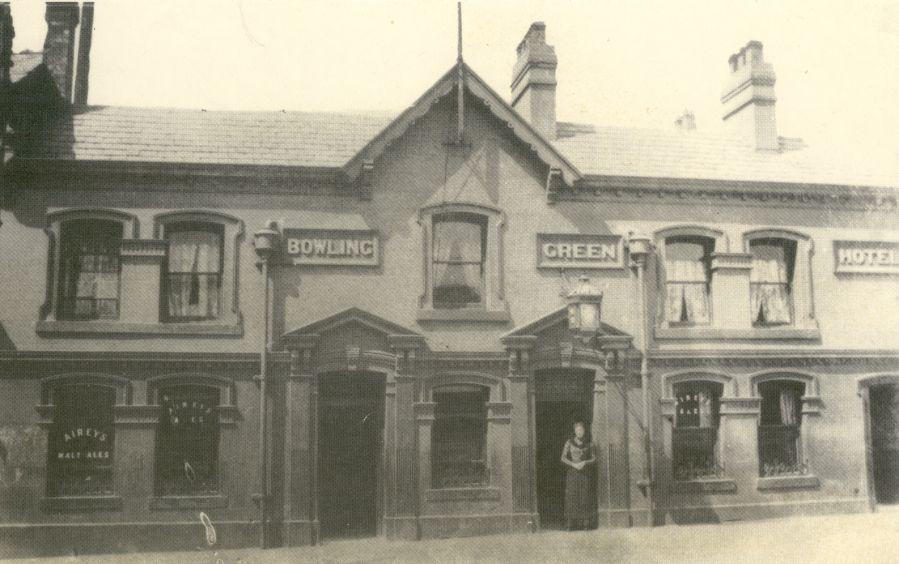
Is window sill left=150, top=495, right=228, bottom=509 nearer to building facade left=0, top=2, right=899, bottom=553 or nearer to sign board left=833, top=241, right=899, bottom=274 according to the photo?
building facade left=0, top=2, right=899, bottom=553

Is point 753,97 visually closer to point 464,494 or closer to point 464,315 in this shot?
point 464,315

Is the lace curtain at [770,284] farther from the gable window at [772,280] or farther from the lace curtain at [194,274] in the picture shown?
the lace curtain at [194,274]

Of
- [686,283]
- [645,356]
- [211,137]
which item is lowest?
[645,356]

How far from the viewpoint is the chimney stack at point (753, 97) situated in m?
17.5

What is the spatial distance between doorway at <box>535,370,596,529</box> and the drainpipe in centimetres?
104

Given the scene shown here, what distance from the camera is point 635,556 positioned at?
40.5 ft

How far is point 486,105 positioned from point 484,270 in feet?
10.5

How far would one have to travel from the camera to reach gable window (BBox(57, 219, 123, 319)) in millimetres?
13797

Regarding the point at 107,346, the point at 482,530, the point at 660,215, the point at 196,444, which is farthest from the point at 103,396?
the point at 660,215

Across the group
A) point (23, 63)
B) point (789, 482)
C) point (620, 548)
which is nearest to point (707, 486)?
point (789, 482)

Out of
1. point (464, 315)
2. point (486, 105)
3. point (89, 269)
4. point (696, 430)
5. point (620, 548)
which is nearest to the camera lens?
point (620, 548)

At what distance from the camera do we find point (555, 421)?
14805 mm

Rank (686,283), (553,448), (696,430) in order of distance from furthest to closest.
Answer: (686,283), (696,430), (553,448)

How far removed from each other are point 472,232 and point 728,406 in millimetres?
6151
